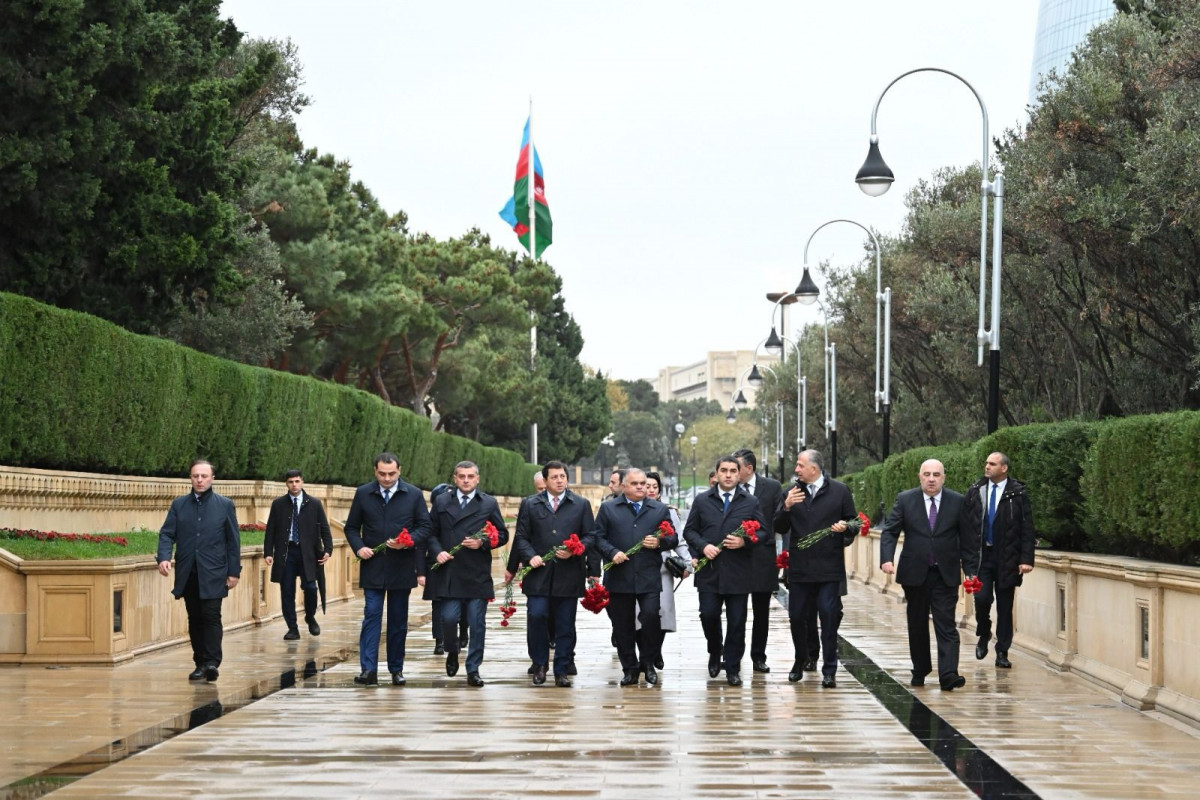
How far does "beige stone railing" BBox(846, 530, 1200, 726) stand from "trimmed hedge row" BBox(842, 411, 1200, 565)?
0.51 m

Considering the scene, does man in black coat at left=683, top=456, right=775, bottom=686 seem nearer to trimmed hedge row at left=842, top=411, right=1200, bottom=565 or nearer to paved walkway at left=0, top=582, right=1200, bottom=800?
paved walkway at left=0, top=582, right=1200, bottom=800

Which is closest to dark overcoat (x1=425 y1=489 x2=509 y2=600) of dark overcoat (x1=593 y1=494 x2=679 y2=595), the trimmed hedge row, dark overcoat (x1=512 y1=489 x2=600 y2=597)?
dark overcoat (x1=512 y1=489 x2=600 y2=597)

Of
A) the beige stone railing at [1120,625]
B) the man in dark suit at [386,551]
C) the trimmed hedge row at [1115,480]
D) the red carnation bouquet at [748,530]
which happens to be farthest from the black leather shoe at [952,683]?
the man in dark suit at [386,551]

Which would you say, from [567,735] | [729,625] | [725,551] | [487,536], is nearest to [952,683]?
[729,625]

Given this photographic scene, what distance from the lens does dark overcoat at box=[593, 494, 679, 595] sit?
15000 mm

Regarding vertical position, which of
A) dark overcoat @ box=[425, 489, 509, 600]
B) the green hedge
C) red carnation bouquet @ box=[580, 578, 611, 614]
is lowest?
red carnation bouquet @ box=[580, 578, 611, 614]

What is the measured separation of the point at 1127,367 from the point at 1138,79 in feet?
26.3

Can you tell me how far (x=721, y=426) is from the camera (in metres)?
175

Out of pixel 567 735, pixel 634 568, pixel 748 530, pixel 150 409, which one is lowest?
pixel 567 735

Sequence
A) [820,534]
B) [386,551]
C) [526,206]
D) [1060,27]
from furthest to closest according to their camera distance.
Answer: [1060,27] → [526,206] → [820,534] → [386,551]

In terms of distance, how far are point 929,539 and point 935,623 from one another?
0.70 meters

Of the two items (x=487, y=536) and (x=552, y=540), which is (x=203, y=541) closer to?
(x=487, y=536)

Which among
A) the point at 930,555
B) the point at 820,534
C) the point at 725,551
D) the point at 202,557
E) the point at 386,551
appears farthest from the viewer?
the point at 725,551

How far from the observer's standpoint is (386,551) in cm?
1483
